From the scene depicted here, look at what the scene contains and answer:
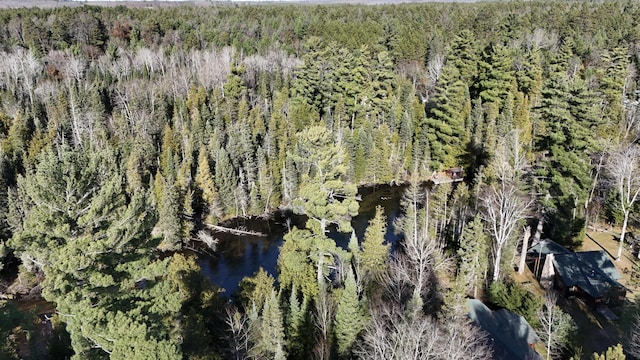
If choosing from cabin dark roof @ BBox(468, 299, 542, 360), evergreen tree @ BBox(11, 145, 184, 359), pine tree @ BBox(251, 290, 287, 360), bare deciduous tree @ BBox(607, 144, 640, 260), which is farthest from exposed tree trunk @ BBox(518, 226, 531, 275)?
evergreen tree @ BBox(11, 145, 184, 359)

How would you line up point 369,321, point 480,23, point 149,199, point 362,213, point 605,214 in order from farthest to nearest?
point 480,23 < point 362,213 < point 605,214 < point 369,321 < point 149,199

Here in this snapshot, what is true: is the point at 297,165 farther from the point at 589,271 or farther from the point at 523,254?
the point at 589,271

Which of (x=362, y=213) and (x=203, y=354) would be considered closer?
(x=203, y=354)

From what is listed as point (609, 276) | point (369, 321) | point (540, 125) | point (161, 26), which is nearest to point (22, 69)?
point (161, 26)

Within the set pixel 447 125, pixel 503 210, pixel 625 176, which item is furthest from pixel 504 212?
pixel 447 125

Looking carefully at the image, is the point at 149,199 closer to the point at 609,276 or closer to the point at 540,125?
A: the point at 609,276

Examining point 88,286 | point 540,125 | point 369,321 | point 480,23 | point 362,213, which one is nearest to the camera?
point 88,286
